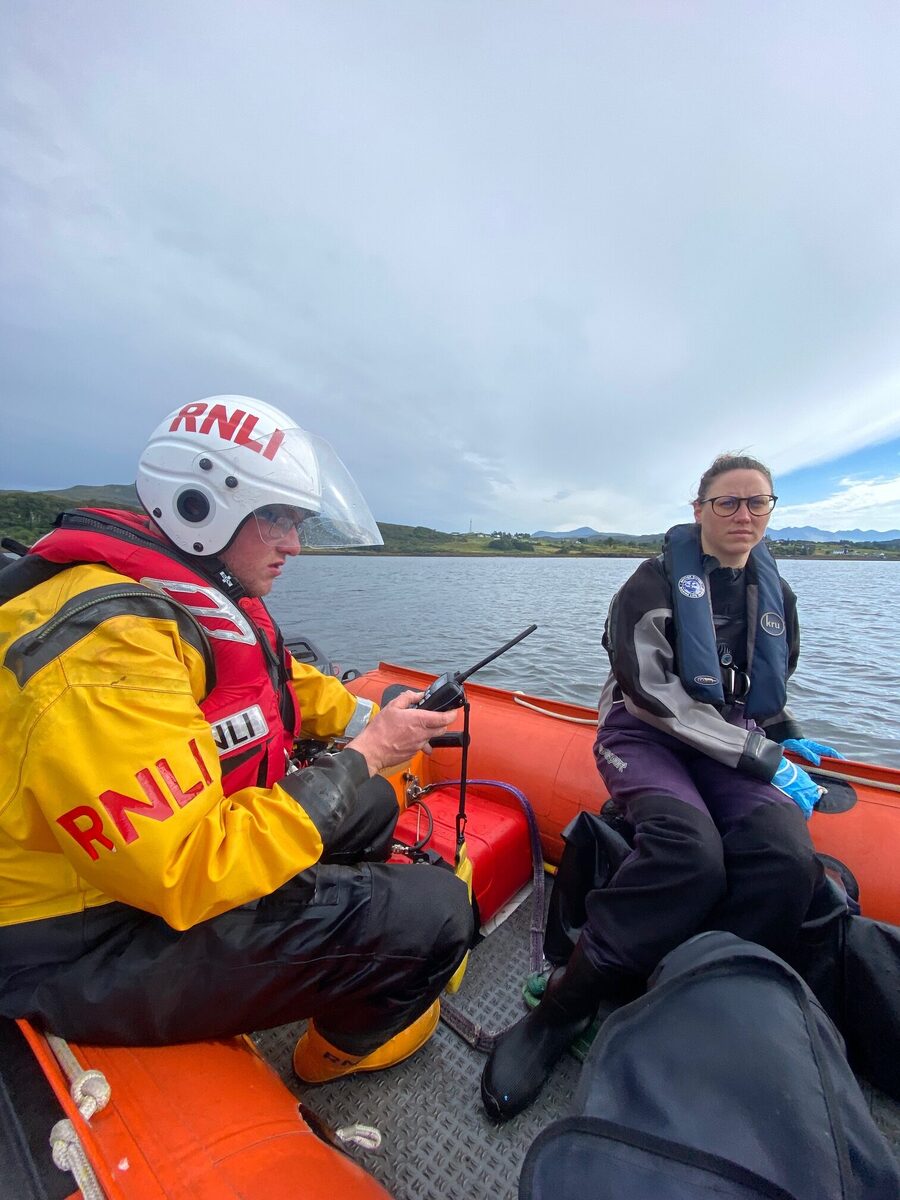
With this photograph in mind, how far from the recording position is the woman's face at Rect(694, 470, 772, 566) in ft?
7.91

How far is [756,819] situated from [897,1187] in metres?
1.38

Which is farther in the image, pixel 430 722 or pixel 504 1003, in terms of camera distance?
pixel 504 1003

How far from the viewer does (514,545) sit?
85.9 m

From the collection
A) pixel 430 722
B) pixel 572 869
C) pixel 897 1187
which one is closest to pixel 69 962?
pixel 430 722

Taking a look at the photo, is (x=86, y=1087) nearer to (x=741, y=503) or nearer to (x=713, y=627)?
(x=713, y=627)

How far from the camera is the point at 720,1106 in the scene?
0.76m

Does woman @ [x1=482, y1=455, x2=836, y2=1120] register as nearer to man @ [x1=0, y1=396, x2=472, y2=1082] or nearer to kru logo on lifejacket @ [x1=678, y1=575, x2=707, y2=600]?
kru logo on lifejacket @ [x1=678, y1=575, x2=707, y2=600]

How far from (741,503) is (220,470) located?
229cm

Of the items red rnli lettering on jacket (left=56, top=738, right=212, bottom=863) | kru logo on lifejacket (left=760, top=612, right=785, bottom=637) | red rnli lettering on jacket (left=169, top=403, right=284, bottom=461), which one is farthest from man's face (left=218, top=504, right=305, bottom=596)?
kru logo on lifejacket (left=760, top=612, right=785, bottom=637)

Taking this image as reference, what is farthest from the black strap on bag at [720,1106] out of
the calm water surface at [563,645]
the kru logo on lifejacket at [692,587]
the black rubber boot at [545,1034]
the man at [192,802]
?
the calm water surface at [563,645]

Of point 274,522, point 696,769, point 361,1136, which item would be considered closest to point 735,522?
point 696,769

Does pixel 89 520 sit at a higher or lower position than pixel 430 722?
higher

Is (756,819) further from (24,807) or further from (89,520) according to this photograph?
(89,520)

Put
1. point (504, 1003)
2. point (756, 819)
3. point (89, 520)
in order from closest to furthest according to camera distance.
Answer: point (89, 520), point (756, 819), point (504, 1003)
